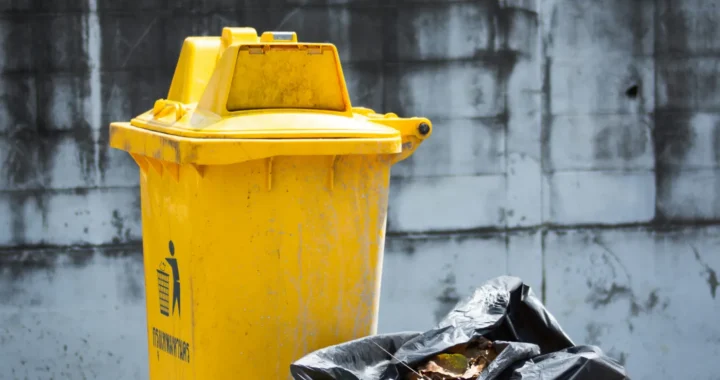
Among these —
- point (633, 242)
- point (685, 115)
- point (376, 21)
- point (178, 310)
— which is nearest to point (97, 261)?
point (376, 21)

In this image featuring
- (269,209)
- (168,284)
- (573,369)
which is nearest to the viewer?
(573,369)

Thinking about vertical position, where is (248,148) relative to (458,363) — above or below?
above

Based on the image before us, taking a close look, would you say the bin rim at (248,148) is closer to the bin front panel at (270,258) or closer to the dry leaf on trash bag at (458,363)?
the bin front panel at (270,258)

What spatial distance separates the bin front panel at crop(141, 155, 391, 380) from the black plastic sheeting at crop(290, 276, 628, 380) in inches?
8.4

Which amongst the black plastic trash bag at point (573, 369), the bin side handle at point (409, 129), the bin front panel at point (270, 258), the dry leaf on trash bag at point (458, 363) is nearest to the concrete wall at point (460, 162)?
the bin side handle at point (409, 129)

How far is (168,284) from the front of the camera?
3.73 metres

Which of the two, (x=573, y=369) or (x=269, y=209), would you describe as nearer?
(x=573, y=369)

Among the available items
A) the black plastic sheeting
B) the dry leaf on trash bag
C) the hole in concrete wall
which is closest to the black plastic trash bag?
the black plastic sheeting

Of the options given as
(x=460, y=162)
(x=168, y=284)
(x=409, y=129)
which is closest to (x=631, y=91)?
(x=460, y=162)

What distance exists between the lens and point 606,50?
5.97m

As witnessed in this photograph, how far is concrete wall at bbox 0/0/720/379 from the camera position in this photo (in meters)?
5.76

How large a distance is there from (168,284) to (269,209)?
510mm

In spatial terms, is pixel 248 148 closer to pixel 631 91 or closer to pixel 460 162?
pixel 460 162

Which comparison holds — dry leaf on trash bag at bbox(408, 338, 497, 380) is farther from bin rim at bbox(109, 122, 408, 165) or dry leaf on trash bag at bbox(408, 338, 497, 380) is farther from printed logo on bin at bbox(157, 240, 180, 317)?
printed logo on bin at bbox(157, 240, 180, 317)
